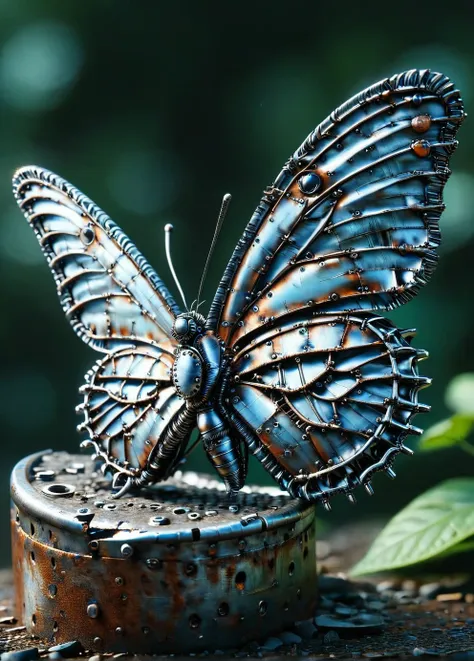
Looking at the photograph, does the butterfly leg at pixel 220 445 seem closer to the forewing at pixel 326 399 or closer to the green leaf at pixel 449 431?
the forewing at pixel 326 399

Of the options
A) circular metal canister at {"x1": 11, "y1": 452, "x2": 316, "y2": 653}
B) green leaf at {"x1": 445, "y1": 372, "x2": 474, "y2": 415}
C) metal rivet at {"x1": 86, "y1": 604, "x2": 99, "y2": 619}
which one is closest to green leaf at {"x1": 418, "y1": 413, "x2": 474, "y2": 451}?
green leaf at {"x1": 445, "y1": 372, "x2": 474, "y2": 415}

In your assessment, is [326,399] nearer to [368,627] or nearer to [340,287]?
[340,287]

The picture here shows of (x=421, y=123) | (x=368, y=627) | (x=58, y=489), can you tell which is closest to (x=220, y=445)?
(x=58, y=489)

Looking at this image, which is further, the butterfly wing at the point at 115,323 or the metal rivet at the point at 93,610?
the butterfly wing at the point at 115,323

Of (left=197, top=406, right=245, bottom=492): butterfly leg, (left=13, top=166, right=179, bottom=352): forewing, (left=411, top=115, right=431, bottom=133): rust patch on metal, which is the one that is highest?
(left=411, top=115, right=431, bottom=133): rust patch on metal

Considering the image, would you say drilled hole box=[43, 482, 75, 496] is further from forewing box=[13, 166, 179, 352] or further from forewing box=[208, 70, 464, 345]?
forewing box=[208, 70, 464, 345]

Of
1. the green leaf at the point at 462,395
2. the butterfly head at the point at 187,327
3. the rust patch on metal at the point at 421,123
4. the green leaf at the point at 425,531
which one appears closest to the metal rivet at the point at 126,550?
the butterfly head at the point at 187,327

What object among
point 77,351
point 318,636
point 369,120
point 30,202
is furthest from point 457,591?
point 77,351
